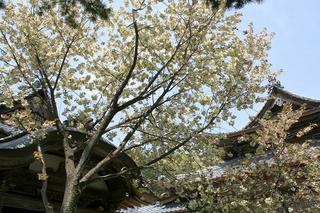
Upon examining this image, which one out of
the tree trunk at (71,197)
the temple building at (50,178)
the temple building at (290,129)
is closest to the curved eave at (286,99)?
the temple building at (290,129)

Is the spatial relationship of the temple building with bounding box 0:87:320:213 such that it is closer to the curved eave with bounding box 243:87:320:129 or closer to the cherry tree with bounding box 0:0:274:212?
the cherry tree with bounding box 0:0:274:212

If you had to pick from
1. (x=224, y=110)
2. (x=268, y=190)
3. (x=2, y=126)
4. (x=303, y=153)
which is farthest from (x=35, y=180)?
(x=303, y=153)

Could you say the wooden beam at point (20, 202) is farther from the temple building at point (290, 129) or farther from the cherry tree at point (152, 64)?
the temple building at point (290, 129)

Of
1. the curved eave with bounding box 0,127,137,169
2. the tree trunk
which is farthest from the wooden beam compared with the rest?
the tree trunk

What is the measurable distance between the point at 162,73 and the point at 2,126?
415 cm

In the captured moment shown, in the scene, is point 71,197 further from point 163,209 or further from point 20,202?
point 163,209

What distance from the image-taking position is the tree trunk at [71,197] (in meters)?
6.50

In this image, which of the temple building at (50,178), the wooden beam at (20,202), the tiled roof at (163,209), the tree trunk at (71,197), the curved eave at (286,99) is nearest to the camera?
the tree trunk at (71,197)

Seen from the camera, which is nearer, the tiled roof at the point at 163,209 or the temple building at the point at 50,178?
the temple building at the point at 50,178

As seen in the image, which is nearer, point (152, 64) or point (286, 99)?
point (152, 64)

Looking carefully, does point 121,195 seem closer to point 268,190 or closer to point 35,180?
point 35,180

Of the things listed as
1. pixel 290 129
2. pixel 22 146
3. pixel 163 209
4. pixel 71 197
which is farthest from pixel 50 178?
pixel 290 129

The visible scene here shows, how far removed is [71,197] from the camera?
6.58 meters

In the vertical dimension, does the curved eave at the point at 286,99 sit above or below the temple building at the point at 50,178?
above
